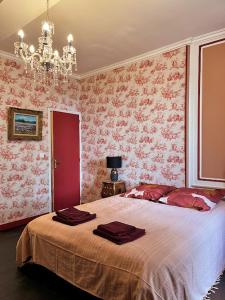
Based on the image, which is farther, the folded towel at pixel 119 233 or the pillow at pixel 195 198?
the pillow at pixel 195 198

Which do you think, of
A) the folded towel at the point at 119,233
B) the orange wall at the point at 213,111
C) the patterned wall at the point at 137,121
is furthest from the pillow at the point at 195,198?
the folded towel at the point at 119,233

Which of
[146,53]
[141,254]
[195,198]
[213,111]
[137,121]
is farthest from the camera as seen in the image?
[137,121]

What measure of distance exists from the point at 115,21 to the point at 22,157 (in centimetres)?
261

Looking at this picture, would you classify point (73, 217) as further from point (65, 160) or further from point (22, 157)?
point (65, 160)

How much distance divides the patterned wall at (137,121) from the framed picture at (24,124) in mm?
1075

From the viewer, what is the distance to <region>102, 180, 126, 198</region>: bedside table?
159 inches

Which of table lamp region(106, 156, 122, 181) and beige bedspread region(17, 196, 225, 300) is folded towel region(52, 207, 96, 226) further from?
table lamp region(106, 156, 122, 181)

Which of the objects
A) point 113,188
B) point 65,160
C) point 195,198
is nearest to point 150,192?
point 195,198

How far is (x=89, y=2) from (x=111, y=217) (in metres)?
2.31

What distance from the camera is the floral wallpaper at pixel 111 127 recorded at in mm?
3609

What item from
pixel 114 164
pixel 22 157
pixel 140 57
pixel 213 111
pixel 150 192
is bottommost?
pixel 150 192

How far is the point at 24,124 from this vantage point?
4012 millimetres

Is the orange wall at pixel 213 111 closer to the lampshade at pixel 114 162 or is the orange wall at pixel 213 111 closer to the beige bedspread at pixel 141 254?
the beige bedspread at pixel 141 254

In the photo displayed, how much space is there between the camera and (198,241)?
194 cm
